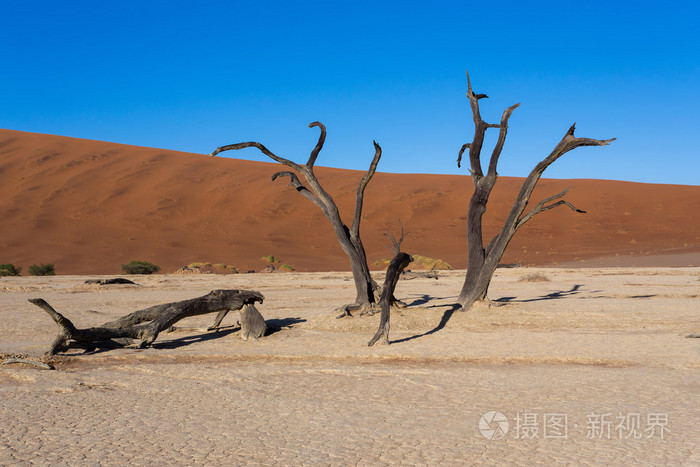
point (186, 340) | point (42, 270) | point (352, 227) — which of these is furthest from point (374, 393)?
point (42, 270)

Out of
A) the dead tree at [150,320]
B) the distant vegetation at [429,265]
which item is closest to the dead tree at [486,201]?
the dead tree at [150,320]

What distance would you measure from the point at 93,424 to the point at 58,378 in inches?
79.7

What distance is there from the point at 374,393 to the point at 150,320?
4.55 m

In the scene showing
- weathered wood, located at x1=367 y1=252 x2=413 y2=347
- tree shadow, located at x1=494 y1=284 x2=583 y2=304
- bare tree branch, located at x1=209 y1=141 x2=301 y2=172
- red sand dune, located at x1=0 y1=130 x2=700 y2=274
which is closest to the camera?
weathered wood, located at x1=367 y1=252 x2=413 y2=347

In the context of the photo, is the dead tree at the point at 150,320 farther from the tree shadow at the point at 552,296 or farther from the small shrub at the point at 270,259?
the small shrub at the point at 270,259

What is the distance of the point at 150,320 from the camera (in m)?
9.37

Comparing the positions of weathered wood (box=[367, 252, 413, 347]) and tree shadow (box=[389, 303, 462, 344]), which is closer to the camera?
weathered wood (box=[367, 252, 413, 347])

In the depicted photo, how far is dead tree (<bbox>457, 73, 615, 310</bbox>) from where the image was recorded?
1185 centimetres

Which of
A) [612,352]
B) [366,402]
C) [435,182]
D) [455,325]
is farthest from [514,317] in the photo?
[435,182]

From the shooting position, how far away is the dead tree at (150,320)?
316 inches

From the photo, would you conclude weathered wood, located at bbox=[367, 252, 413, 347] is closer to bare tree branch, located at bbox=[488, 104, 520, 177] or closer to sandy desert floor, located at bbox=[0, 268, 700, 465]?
sandy desert floor, located at bbox=[0, 268, 700, 465]

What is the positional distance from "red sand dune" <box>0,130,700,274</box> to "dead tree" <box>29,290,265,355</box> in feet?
72.0

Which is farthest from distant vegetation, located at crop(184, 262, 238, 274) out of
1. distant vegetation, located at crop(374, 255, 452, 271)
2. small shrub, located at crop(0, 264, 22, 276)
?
distant vegetation, located at crop(374, 255, 452, 271)

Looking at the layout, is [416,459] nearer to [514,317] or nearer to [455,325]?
[455,325]
